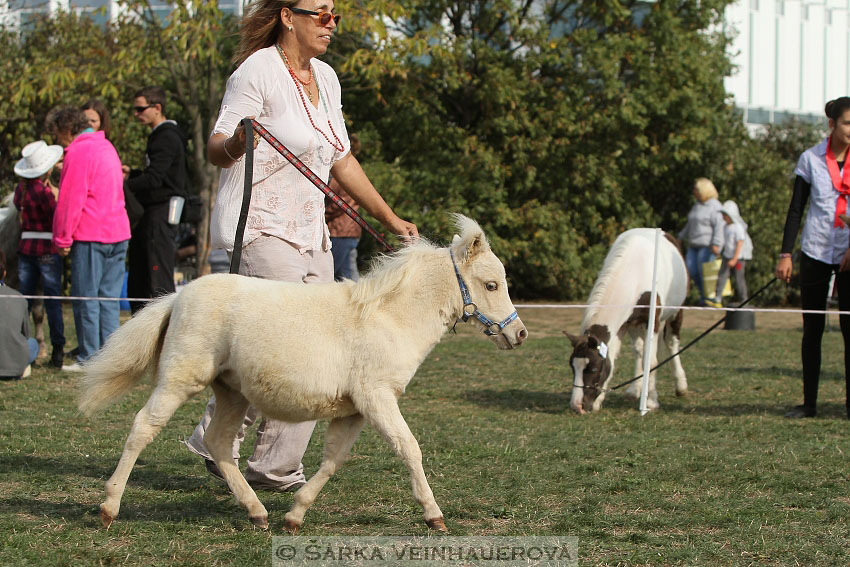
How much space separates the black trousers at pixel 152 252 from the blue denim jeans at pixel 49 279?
0.79m

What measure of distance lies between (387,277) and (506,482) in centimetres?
173

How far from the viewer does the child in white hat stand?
9938mm

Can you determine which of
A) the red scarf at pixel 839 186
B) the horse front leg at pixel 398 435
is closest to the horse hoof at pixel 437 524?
the horse front leg at pixel 398 435

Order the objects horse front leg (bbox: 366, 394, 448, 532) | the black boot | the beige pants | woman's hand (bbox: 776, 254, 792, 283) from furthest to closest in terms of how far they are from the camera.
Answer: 1. the black boot
2. woman's hand (bbox: 776, 254, 792, 283)
3. the beige pants
4. horse front leg (bbox: 366, 394, 448, 532)

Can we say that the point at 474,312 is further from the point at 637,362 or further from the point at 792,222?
the point at 637,362

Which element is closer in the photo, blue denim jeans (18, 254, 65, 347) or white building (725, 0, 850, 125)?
blue denim jeans (18, 254, 65, 347)

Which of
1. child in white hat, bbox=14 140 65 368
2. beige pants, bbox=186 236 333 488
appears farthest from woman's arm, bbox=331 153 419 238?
child in white hat, bbox=14 140 65 368

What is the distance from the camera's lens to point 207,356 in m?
4.35

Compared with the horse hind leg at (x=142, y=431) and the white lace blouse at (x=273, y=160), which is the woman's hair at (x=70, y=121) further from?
the horse hind leg at (x=142, y=431)

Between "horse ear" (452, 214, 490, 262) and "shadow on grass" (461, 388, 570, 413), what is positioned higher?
"horse ear" (452, 214, 490, 262)

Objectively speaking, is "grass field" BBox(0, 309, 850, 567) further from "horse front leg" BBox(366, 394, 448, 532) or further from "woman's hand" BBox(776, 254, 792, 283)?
"woman's hand" BBox(776, 254, 792, 283)

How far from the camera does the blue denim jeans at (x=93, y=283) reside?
9203mm

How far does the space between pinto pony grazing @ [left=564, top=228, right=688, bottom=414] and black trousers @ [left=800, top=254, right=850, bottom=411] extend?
1.16 metres

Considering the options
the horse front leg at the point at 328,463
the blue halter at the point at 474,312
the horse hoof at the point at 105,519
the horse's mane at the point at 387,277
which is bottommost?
the horse hoof at the point at 105,519
